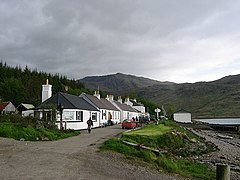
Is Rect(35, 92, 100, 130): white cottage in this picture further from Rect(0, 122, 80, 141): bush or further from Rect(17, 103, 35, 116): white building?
Rect(0, 122, 80, 141): bush

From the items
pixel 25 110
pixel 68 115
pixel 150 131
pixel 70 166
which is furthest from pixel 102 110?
pixel 70 166

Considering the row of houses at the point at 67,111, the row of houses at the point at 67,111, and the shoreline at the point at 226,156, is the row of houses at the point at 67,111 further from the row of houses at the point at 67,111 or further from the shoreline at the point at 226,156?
the shoreline at the point at 226,156

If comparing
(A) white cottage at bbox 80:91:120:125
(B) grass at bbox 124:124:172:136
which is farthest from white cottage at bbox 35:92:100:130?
(B) grass at bbox 124:124:172:136

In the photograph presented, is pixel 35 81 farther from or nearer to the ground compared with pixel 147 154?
farther from the ground

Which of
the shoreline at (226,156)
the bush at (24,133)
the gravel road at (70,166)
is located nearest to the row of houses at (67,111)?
the bush at (24,133)

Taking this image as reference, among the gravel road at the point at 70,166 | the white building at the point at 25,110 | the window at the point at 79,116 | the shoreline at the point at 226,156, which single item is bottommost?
the shoreline at the point at 226,156

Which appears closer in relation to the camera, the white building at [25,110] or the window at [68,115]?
the window at [68,115]

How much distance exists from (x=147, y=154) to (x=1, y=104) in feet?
224

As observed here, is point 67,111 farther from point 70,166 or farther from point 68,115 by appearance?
point 70,166

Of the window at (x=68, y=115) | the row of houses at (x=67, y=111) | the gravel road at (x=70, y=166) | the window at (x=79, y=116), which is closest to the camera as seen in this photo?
the gravel road at (x=70, y=166)

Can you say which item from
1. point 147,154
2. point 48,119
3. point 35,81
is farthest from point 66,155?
point 35,81

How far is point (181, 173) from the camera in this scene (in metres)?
17.2

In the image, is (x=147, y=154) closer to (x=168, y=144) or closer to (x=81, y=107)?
(x=168, y=144)

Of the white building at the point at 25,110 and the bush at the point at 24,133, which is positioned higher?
the white building at the point at 25,110
